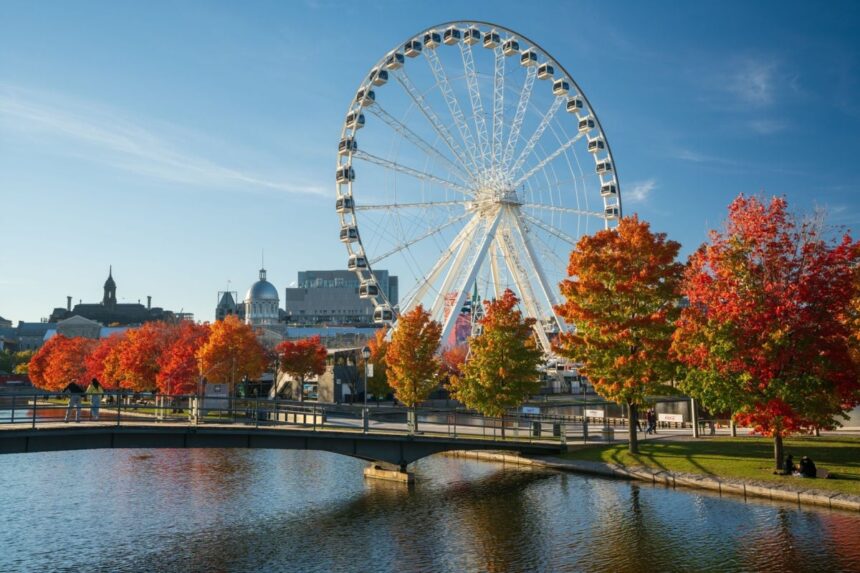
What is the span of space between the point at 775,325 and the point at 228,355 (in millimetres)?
58120

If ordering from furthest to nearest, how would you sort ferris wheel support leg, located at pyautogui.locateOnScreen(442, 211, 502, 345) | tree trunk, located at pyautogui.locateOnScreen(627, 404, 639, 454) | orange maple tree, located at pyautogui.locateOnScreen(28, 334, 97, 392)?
orange maple tree, located at pyautogui.locateOnScreen(28, 334, 97, 392), ferris wheel support leg, located at pyautogui.locateOnScreen(442, 211, 502, 345), tree trunk, located at pyautogui.locateOnScreen(627, 404, 639, 454)

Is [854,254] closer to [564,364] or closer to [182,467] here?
[182,467]

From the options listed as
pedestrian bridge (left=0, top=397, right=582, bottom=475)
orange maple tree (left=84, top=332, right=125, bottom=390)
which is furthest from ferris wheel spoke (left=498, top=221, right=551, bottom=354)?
orange maple tree (left=84, top=332, right=125, bottom=390)

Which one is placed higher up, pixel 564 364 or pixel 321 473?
pixel 564 364

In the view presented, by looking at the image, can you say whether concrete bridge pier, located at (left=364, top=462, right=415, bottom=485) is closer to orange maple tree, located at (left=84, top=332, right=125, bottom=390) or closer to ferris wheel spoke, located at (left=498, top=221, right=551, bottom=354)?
ferris wheel spoke, located at (left=498, top=221, right=551, bottom=354)

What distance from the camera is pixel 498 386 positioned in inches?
1957

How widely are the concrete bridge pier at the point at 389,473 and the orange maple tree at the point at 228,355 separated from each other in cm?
3931

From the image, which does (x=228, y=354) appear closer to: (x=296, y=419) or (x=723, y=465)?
(x=296, y=419)

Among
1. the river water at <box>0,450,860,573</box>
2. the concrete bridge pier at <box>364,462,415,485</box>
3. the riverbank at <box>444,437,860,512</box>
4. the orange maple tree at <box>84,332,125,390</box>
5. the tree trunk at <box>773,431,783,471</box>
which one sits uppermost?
the orange maple tree at <box>84,332,125,390</box>

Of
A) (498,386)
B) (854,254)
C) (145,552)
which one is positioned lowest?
(145,552)

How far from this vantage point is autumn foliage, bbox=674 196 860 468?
107 ft

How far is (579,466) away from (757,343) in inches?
468

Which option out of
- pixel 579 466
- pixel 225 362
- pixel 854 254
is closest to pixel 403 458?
pixel 579 466

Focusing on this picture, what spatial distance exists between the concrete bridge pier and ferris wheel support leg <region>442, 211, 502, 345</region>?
94.9 ft
